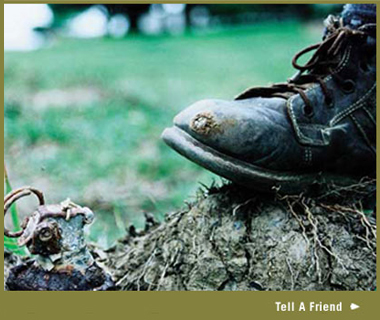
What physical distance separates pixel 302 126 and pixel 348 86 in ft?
0.78

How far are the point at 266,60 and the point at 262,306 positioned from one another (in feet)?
21.5

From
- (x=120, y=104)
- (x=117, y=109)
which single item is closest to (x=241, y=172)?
(x=117, y=109)

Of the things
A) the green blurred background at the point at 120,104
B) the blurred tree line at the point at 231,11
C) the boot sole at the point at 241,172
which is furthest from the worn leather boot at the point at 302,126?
the blurred tree line at the point at 231,11

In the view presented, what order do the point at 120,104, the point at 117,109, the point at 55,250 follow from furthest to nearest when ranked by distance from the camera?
the point at 120,104
the point at 117,109
the point at 55,250

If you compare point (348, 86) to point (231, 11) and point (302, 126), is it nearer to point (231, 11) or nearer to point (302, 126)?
point (302, 126)

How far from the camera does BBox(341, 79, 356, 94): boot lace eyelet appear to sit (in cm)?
195

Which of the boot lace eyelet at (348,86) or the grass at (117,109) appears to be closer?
the boot lace eyelet at (348,86)

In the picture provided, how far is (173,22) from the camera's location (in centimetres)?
1245

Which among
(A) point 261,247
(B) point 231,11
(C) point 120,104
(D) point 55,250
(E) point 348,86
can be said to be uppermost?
(E) point 348,86

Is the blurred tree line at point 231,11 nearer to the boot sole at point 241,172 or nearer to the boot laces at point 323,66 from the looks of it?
the boot laces at point 323,66

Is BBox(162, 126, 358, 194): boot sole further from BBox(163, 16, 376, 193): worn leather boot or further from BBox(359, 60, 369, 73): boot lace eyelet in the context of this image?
BBox(359, 60, 369, 73): boot lace eyelet

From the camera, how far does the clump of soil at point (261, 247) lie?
5.40ft

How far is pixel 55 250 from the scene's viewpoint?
4.73 feet

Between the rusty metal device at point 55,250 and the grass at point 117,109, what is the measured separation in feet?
1.86
